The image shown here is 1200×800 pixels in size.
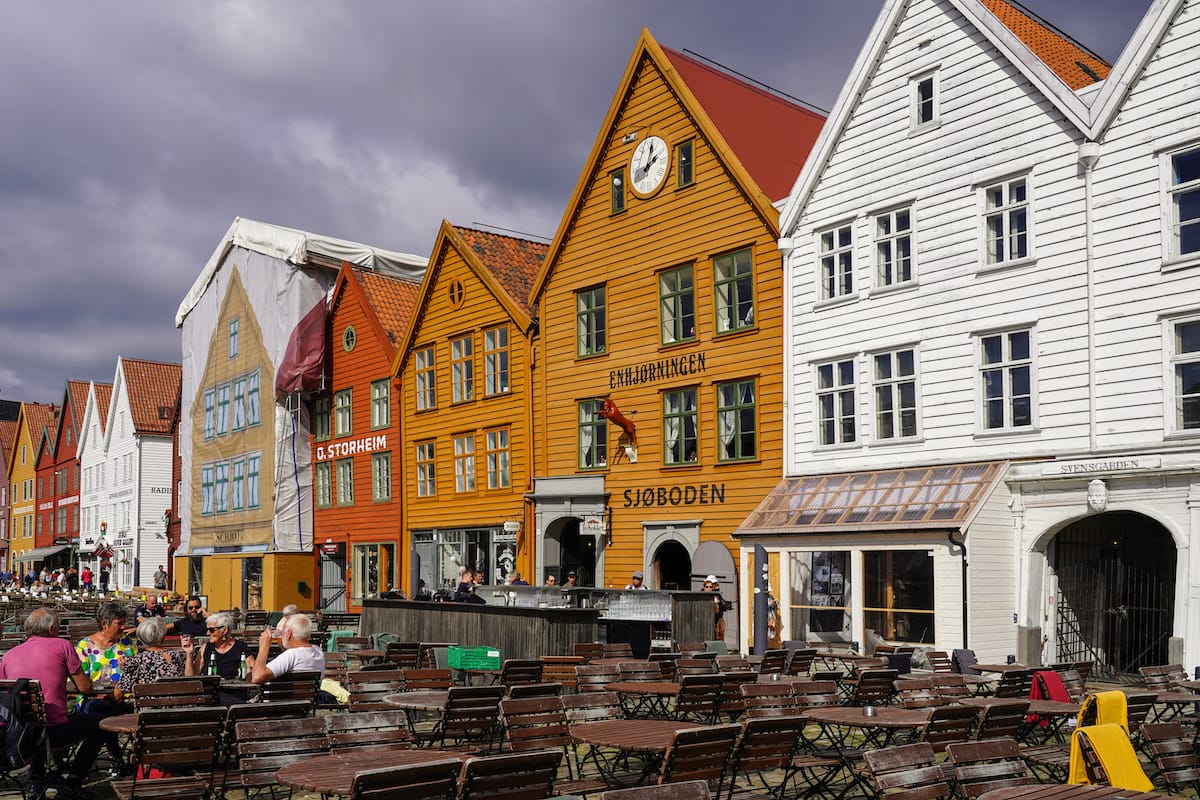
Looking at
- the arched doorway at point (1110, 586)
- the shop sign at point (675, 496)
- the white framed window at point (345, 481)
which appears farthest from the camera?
the white framed window at point (345, 481)

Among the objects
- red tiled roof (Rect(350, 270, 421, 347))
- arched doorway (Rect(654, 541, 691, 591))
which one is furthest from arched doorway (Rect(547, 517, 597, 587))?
red tiled roof (Rect(350, 270, 421, 347))

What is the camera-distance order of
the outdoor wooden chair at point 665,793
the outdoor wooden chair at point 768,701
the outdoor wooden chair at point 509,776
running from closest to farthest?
1. the outdoor wooden chair at point 665,793
2. the outdoor wooden chair at point 509,776
3. the outdoor wooden chair at point 768,701

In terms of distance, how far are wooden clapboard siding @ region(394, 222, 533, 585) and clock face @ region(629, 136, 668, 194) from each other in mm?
5069

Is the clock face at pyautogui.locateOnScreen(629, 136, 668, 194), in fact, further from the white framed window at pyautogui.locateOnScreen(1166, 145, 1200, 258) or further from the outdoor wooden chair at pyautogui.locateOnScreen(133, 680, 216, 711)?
the outdoor wooden chair at pyautogui.locateOnScreen(133, 680, 216, 711)

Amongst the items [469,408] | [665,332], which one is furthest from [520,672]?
[469,408]

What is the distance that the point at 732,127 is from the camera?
27594 millimetres

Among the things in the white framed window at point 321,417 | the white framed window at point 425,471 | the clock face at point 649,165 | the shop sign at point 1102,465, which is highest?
the clock face at point 649,165

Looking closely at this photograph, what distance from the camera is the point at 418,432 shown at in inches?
1432

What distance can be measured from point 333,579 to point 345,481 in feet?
10.7

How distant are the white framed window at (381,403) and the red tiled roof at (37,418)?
4745 cm

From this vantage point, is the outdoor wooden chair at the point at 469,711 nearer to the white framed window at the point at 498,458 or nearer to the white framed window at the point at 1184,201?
the white framed window at the point at 1184,201

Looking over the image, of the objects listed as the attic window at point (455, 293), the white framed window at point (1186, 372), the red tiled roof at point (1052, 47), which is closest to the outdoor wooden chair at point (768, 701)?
the white framed window at point (1186, 372)

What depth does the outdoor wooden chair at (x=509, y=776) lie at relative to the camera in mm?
6273

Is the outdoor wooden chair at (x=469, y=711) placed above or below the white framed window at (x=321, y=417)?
below
